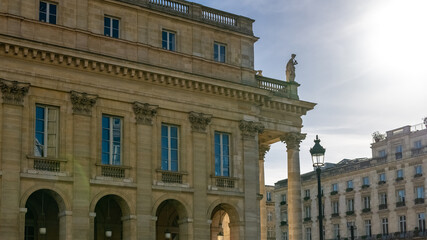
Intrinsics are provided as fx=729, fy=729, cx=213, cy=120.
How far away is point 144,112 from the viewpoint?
4047cm

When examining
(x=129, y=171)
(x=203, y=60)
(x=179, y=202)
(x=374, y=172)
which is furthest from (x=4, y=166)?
(x=374, y=172)

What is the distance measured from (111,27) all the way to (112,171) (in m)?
8.18

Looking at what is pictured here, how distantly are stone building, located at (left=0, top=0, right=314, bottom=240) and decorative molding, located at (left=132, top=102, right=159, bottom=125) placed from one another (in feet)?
0.20

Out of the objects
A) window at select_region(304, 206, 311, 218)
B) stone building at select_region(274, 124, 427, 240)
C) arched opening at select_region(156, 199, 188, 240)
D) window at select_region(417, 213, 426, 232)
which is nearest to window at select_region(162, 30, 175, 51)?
arched opening at select_region(156, 199, 188, 240)

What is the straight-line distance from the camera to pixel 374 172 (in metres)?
91.6

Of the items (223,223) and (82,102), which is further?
(223,223)

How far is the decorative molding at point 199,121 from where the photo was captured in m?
42.2

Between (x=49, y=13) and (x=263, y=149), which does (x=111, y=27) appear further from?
(x=263, y=149)

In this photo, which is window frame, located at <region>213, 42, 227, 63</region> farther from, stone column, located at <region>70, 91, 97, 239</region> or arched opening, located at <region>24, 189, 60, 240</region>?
arched opening, located at <region>24, 189, 60, 240</region>

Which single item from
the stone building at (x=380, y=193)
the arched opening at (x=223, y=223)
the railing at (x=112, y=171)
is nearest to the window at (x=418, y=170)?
the stone building at (x=380, y=193)

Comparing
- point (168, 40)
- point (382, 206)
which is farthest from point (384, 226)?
point (168, 40)

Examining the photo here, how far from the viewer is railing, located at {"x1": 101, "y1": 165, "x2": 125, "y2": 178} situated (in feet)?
127

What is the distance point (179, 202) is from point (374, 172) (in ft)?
181

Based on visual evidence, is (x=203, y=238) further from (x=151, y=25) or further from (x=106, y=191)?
(x=151, y=25)
